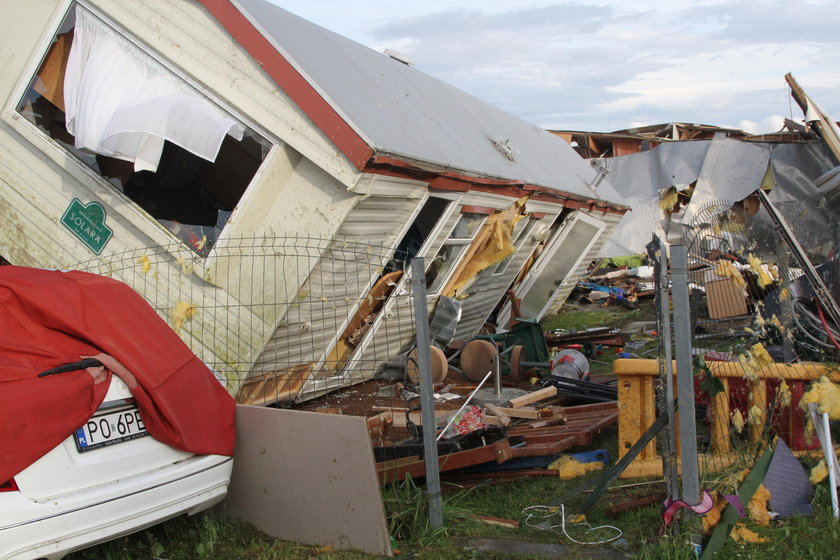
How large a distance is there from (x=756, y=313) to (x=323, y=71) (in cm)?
397

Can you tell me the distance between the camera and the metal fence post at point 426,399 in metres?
4.36

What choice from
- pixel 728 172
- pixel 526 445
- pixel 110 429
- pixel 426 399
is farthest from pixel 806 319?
pixel 728 172

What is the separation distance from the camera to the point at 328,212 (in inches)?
231

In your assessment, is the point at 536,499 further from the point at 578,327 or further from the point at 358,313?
the point at 578,327

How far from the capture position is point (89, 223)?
6582 millimetres

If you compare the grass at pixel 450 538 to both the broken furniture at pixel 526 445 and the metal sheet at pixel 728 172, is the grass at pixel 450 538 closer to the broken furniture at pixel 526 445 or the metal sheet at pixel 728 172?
the broken furniture at pixel 526 445

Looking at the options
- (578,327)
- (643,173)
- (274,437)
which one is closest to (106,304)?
(274,437)

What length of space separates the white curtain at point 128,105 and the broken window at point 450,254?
2.72 meters

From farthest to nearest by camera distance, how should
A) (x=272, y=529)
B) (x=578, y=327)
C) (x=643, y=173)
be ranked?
(x=643, y=173)
(x=578, y=327)
(x=272, y=529)

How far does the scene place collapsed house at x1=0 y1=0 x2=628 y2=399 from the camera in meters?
5.84

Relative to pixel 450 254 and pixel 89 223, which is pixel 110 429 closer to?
pixel 89 223

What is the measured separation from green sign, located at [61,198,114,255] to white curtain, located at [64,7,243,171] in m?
0.67

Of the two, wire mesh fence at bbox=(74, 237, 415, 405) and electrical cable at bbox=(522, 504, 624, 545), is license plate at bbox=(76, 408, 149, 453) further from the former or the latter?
electrical cable at bbox=(522, 504, 624, 545)

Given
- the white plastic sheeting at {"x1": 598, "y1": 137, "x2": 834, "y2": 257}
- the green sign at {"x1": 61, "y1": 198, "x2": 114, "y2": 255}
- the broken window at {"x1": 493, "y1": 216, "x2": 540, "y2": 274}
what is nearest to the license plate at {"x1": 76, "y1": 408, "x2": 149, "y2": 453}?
the green sign at {"x1": 61, "y1": 198, "x2": 114, "y2": 255}
